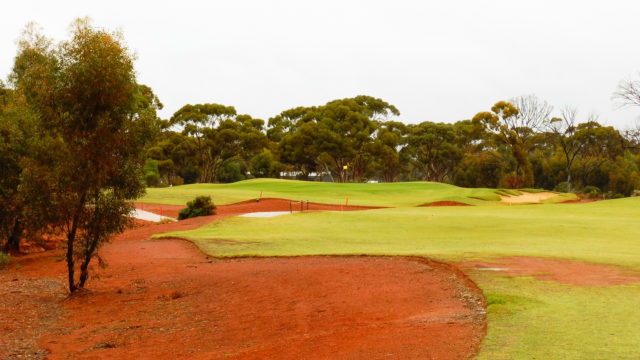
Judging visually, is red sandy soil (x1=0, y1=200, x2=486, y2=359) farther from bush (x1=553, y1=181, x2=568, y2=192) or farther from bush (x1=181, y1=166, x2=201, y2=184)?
bush (x1=181, y1=166, x2=201, y2=184)

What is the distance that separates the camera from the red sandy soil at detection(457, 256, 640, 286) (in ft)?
44.0

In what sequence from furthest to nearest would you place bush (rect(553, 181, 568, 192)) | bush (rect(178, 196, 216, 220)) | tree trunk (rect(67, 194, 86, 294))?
1. bush (rect(553, 181, 568, 192))
2. bush (rect(178, 196, 216, 220))
3. tree trunk (rect(67, 194, 86, 294))

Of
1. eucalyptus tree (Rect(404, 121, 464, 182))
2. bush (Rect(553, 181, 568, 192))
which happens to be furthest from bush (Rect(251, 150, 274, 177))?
bush (Rect(553, 181, 568, 192))

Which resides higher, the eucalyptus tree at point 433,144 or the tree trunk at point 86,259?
the eucalyptus tree at point 433,144

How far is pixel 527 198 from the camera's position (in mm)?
62594

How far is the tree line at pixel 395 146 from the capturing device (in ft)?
267

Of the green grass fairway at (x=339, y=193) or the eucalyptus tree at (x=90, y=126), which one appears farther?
the green grass fairway at (x=339, y=193)

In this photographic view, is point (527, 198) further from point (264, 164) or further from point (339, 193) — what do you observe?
point (264, 164)

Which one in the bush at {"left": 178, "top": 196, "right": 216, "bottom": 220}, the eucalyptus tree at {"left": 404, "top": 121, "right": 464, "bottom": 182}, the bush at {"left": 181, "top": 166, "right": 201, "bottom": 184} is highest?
the eucalyptus tree at {"left": 404, "top": 121, "right": 464, "bottom": 182}

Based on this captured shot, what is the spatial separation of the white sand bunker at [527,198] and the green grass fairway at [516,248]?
13.7 meters

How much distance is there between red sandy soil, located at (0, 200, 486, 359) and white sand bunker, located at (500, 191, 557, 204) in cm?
4354

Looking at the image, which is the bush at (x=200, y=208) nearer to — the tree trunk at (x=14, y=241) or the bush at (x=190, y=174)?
the tree trunk at (x=14, y=241)

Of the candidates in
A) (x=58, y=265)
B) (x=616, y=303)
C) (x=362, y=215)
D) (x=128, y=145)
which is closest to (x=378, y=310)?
(x=616, y=303)

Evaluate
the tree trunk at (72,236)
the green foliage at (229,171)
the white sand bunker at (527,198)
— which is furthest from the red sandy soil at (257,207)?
the green foliage at (229,171)
